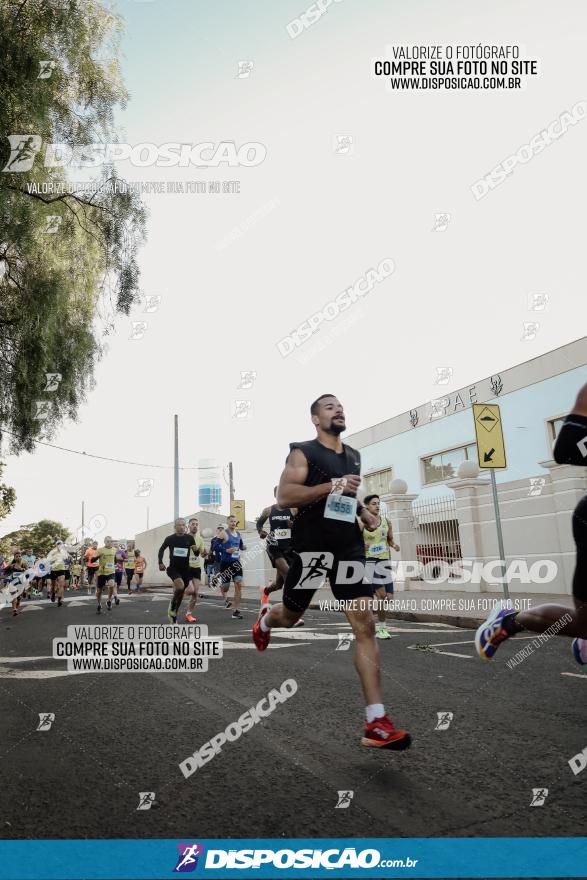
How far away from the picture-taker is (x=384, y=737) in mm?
3115

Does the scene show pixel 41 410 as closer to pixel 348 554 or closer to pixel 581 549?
pixel 348 554

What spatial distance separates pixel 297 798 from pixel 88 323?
1529 centimetres

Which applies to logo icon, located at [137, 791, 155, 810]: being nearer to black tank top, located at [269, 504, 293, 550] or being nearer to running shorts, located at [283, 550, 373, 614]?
running shorts, located at [283, 550, 373, 614]

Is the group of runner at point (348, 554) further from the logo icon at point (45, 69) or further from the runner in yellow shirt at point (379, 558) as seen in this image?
the logo icon at point (45, 69)

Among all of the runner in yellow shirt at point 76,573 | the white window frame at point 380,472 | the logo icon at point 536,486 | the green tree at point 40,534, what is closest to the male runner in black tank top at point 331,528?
the logo icon at point 536,486

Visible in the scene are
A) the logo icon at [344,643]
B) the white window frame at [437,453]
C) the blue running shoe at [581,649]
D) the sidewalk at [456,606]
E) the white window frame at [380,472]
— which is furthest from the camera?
the white window frame at [380,472]

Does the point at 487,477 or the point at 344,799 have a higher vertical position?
the point at 487,477

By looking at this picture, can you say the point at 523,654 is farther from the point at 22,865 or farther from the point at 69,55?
the point at 69,55

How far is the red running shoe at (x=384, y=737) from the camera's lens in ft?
10.1

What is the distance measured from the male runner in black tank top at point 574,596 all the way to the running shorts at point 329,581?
0.91 meters

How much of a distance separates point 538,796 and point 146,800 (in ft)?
5.28

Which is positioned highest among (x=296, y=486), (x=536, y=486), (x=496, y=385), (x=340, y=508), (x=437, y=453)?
(x=496, y=385)

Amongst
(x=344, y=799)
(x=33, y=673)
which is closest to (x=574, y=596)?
(x=344, y=799)

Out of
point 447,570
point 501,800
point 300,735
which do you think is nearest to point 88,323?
point 447,570
